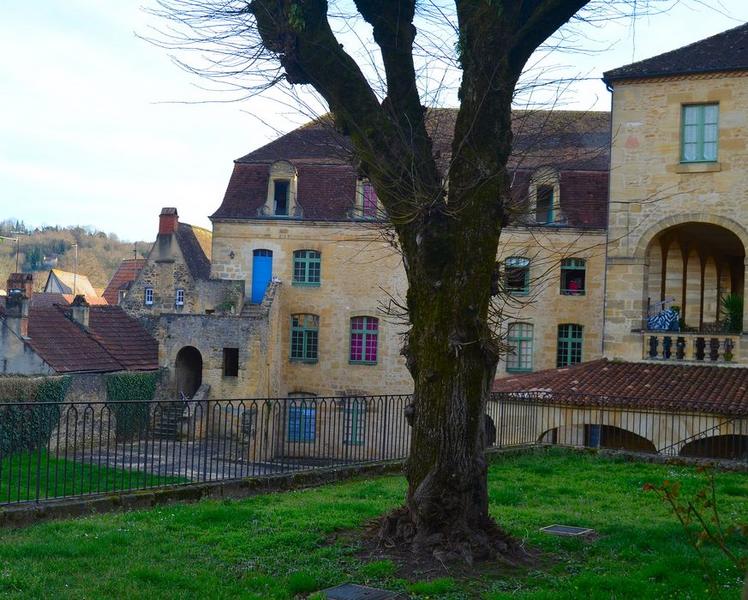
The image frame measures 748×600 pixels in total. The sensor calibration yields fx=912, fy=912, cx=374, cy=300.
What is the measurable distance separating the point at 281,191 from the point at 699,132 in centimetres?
1687

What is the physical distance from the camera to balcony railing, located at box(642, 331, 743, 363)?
22625 millimetres

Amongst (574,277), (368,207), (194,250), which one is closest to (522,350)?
(574,277)

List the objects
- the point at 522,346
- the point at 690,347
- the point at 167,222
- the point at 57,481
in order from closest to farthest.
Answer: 1. the point at 57,481
2. the point at 690,347
3. the point at 522,346
4. the point at 167,222

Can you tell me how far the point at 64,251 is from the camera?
90438mm

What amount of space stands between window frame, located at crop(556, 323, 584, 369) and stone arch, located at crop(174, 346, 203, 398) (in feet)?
44.6

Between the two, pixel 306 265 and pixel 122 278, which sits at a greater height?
pixel 122 278

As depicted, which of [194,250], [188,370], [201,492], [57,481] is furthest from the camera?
[194,250]

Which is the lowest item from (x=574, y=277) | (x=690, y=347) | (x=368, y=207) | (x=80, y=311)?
(x=690, y=347)

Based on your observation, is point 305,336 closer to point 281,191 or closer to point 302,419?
point 281,191

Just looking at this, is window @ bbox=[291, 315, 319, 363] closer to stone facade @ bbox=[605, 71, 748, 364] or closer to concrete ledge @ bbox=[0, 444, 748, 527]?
stone facade @ bbox=[605, 71, 748, 364]

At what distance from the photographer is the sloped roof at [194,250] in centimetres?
3772

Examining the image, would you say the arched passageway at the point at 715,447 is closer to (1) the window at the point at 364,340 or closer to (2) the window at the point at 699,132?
(2) the window at the point at 699,132

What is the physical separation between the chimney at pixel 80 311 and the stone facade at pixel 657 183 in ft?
59.7

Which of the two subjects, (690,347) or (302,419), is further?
(690,347)
